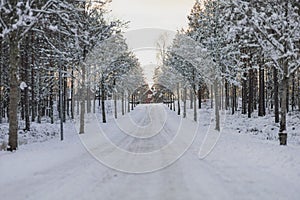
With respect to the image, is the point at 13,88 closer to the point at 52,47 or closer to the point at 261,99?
the point at 52,47

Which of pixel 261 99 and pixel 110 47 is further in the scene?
pixel 261 99

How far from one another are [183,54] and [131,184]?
1040 inches

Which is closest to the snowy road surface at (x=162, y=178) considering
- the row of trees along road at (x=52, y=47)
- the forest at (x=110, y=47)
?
the forest at (x=110, y=47)

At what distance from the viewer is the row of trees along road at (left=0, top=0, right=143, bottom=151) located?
12.4 metres

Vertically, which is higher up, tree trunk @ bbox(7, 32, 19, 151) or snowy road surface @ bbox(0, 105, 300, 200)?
tree trunk @ bbox(7, 32, 19, 151)

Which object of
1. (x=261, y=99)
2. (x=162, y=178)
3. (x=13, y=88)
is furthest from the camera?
(x=261, y=99)

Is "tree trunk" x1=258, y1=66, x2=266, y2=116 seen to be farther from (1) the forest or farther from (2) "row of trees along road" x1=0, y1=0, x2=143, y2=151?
(2) "row of trees along road" x1=0, y1=0, x2=143, y2=151

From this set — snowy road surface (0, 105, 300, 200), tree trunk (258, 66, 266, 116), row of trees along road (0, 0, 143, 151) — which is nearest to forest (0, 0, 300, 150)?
row of trees along road (0, 0, 143, 151)

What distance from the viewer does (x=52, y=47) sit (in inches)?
738

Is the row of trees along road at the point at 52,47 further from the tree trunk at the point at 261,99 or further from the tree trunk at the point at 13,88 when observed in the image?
the tree trunk at the point at 261,99

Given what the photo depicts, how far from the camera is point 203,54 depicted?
2473 cm

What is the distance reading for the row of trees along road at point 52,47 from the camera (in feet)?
40.6

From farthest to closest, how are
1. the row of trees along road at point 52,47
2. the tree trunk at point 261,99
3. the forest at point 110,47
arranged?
the tree trunk at point 261,99, the forest at point 110,47, the row of trees along road at point 52,47

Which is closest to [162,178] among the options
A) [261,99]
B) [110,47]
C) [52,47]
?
[52,47]
